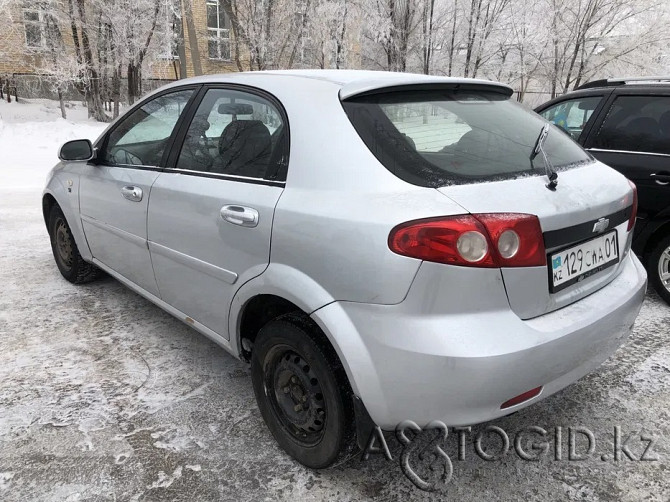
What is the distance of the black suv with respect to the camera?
12.1 ft

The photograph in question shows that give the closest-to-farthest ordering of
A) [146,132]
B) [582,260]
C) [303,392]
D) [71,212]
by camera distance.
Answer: [582,260] < [303,392] < [146,132] < [71,212]

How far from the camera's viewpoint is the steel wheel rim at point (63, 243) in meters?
4.19

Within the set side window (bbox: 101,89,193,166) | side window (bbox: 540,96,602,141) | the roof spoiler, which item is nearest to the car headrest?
the roof spoiler

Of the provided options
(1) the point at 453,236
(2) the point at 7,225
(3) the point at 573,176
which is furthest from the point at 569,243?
(2) the point at 7,225

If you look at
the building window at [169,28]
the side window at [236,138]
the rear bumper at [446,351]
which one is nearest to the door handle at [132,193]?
the side window at [236,138]

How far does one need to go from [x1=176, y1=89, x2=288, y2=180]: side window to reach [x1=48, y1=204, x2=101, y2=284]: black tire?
1.92 metres

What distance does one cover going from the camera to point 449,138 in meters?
2.08

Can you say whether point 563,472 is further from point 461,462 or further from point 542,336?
point 542,336

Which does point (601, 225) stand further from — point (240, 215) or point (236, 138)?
point (236, 138)

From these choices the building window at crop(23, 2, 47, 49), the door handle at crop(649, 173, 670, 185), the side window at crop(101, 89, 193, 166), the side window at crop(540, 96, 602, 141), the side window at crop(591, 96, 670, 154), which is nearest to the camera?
the side window at crop(101, 89, 193, 166)

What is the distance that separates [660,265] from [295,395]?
309 cm

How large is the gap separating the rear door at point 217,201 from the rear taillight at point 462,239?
65 centimetres

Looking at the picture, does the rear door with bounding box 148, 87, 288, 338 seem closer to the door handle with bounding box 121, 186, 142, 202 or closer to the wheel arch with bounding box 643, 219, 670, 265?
the door handle with bounding box 121, 186, 142, 202

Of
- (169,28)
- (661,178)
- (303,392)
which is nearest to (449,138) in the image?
(303,392)
